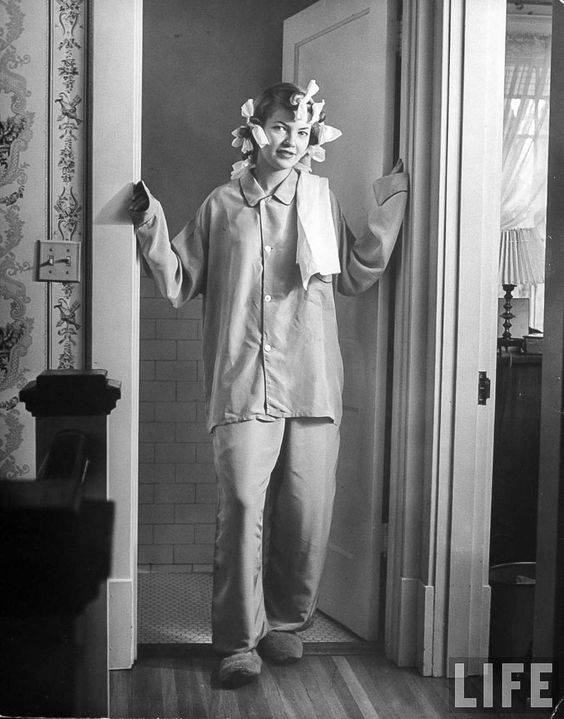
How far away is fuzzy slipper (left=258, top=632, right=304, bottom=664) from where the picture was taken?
2742mm

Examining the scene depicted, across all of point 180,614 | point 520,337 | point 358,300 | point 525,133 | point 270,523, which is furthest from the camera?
point 525,133

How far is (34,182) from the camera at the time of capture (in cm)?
249

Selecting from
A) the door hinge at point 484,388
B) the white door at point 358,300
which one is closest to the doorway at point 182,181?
the white door at point 358,300

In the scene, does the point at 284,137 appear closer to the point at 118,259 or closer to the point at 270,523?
the point at 118,259

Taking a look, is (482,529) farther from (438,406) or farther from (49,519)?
(49,519)

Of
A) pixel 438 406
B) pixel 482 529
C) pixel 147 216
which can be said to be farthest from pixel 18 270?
pixel 482 529

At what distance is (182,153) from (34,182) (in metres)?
1.17

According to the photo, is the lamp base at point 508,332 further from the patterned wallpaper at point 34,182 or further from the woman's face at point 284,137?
the patterned wallpaper at point 34,182

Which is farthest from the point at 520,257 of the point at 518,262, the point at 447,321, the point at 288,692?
the point at 288,692

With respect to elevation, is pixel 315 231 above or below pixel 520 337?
above

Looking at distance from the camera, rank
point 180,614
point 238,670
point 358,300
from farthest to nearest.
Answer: point 180,614 → point 358,300 → point 238,670

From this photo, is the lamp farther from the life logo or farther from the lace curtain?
the life logo

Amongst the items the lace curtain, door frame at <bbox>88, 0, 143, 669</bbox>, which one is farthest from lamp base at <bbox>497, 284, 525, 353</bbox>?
door frame at <bbox>88, 0, 143, 669</bbox>

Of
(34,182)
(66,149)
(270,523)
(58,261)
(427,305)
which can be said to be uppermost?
(66,149)
